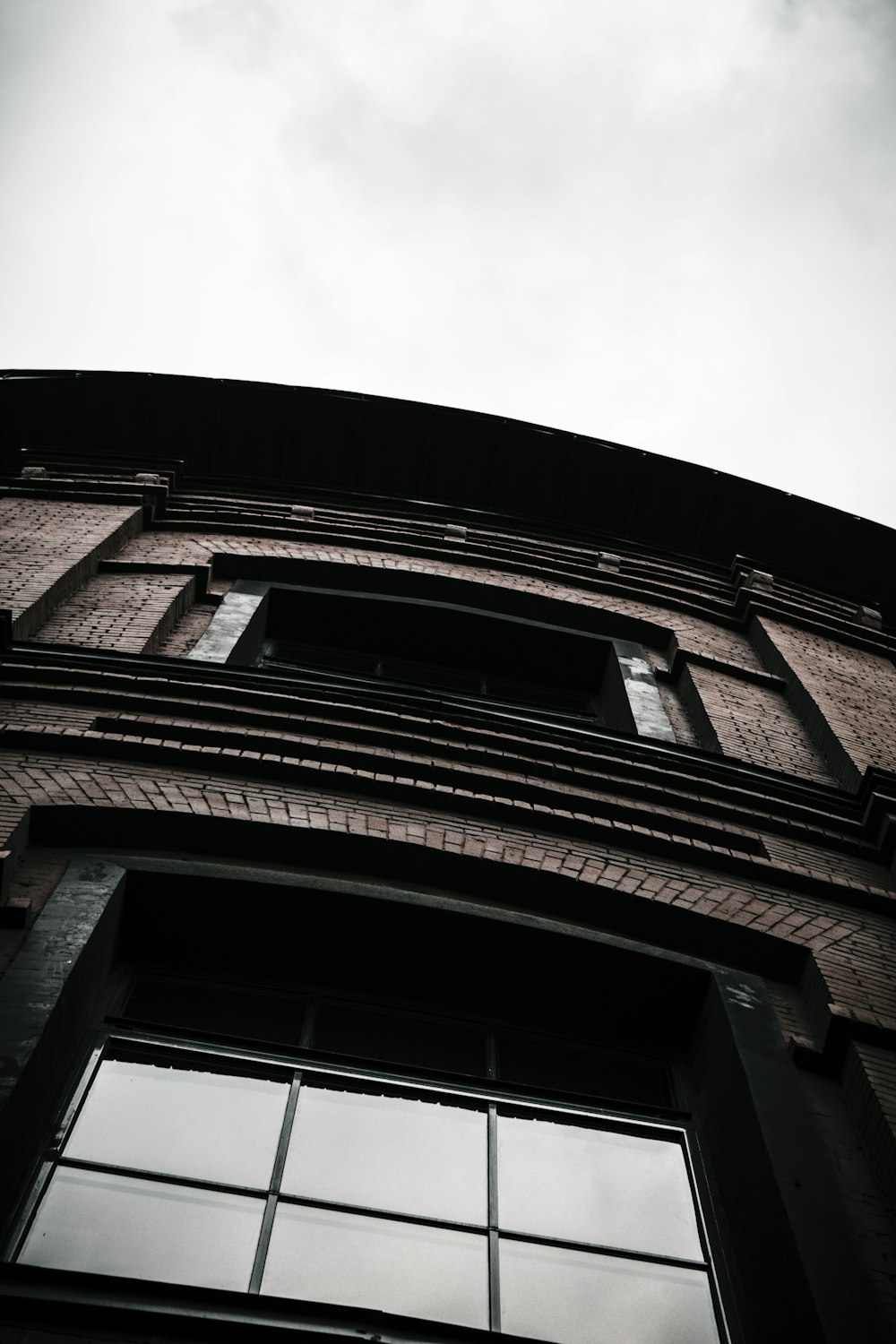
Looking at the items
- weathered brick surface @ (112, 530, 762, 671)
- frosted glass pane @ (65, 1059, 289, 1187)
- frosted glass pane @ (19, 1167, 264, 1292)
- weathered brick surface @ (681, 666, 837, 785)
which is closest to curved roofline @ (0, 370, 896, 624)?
weathered brick surface @ (112, 530, 762, 671)

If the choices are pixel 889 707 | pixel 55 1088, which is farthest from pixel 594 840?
pixel 889 707

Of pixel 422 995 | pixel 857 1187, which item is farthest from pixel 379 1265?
pixel 857 1187

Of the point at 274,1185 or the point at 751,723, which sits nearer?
the point at 274,1185

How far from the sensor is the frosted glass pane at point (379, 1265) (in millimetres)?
3547

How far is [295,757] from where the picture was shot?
20.6 ft

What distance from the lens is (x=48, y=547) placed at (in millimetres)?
9391

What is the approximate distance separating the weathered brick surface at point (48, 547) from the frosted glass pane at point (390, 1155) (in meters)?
4.59

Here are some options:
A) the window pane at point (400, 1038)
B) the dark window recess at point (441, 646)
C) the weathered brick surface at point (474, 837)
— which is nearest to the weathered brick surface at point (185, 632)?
the dark window recess at point (441, 646)

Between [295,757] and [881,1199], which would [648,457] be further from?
[881,1199]

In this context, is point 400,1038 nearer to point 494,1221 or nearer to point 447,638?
point 494,1221

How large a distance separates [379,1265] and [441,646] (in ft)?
23.8

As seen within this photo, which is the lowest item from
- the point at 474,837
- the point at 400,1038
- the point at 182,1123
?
the point at 182,1123

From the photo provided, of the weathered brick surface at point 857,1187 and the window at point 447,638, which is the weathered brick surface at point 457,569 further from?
the weathered brick surface at point 857,1187

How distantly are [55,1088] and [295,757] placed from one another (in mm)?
2472
